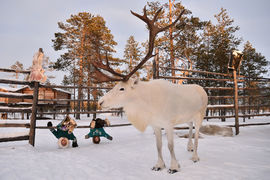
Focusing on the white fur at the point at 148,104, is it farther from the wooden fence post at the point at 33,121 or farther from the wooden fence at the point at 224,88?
the wooden fence at the point at 224,88

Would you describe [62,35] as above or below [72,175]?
above

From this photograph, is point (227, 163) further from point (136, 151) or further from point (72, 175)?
point (72, 175)

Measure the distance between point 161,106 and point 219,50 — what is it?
584 inches

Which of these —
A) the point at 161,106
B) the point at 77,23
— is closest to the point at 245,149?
the point at 161,106

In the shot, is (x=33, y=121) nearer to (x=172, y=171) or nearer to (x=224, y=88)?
(x=172, y=171)

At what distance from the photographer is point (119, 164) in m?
2.63

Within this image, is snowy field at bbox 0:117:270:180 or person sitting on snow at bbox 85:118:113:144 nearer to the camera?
snowy field at bbox 0:117:270:180

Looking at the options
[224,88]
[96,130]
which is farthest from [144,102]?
[224,88]

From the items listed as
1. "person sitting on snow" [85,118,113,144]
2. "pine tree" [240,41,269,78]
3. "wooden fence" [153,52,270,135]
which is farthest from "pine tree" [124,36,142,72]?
"person sitting on snow" [85,118,113,144]

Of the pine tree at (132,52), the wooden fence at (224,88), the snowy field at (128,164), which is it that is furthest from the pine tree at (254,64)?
the snowy field at (128,164)

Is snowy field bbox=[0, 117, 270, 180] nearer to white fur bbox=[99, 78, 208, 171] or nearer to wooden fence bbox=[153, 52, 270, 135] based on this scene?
white fur bbox=[99, 78, 208, 171]

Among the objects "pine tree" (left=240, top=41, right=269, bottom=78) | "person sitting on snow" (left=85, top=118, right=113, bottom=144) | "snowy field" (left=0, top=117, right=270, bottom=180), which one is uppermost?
"pine tree" (left=240, top=41, right=269, bottom=78)

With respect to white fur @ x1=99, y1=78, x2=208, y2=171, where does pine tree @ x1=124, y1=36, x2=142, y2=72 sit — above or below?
above

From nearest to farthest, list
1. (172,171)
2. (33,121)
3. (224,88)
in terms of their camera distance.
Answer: (172,171) → (33,121) → (224,88)
